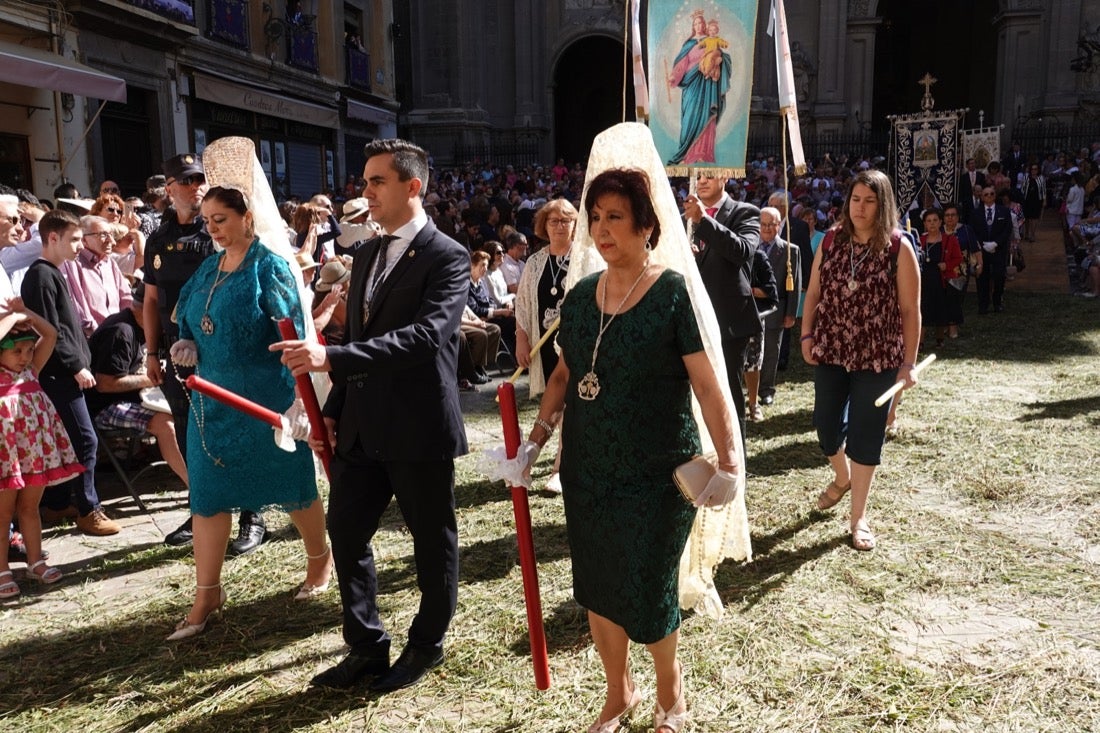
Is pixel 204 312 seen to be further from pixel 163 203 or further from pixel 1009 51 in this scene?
pixel 1009 51

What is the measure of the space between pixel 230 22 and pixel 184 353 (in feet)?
58.7

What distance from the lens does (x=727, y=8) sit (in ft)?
16.1

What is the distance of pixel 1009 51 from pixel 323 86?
22817 mm

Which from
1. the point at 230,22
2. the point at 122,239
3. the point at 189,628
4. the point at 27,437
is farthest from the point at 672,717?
the point at 230,22

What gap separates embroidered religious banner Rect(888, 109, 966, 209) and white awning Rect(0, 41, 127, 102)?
48.6ft

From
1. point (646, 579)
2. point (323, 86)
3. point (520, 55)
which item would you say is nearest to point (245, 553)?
point (646, 579)

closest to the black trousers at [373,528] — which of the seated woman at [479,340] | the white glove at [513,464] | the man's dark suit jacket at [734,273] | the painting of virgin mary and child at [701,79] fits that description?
the white glove at [513,464]

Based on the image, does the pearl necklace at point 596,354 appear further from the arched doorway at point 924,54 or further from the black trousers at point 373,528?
the arched doorway at point 924,54

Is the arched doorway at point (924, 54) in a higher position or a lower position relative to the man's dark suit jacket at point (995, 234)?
higher

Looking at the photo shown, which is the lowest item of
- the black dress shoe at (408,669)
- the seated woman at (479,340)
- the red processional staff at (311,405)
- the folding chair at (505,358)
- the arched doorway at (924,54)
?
the black dress shoe at (408,669)

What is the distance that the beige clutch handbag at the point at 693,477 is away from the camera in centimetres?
276

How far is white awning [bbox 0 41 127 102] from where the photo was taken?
11.5 meters

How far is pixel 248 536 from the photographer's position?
520 centimetres

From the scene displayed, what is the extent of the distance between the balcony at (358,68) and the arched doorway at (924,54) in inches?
868
